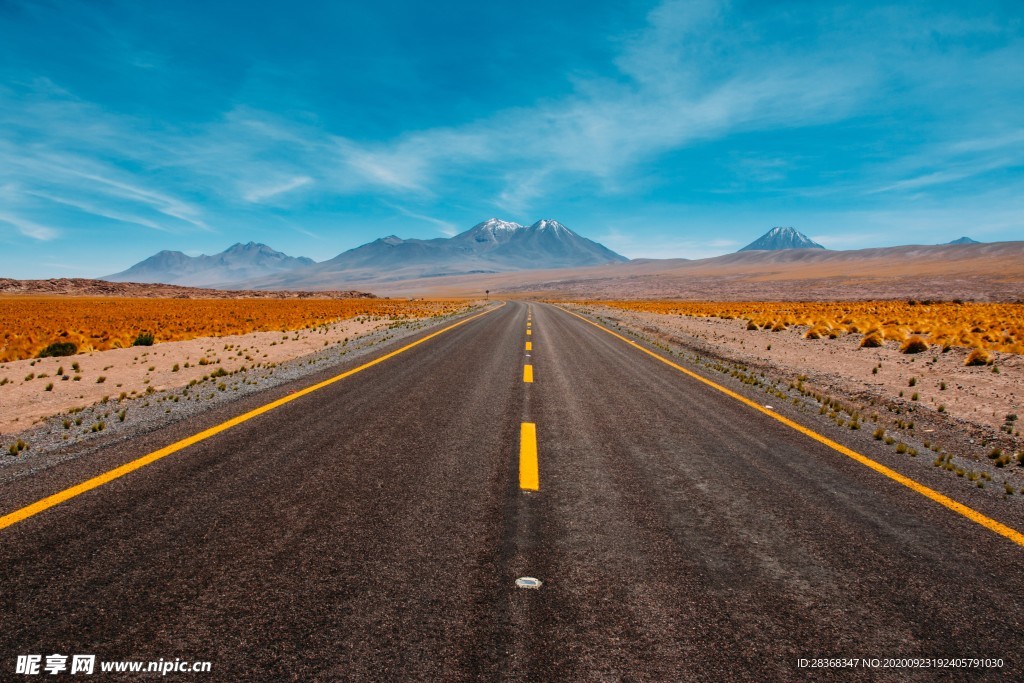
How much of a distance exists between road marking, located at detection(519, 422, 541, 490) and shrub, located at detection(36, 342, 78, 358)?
1450cm

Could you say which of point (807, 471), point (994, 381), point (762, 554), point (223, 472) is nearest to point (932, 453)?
point (807, 471)

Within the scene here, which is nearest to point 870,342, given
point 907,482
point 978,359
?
point 978,359

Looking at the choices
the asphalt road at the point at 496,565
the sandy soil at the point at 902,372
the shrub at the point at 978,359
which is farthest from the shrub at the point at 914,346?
the asphalt road at the point at 496,565

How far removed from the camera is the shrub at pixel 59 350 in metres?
12.6

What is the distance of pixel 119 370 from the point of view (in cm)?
1060

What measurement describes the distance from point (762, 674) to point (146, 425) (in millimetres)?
6809

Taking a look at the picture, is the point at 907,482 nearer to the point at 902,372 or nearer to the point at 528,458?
the point at 528,458

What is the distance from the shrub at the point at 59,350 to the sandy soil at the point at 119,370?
0.51 metres

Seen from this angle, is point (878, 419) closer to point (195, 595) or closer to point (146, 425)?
point (195, 595)

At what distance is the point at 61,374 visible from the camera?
9.83m

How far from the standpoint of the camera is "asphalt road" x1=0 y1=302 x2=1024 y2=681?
7.07 feet

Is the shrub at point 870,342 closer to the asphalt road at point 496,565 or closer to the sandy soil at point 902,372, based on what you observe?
the sandy soil at point 902,372

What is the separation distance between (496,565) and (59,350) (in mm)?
16230

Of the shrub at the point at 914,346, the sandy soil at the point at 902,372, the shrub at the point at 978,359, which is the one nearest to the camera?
the sandy soil at the point at 902,372
